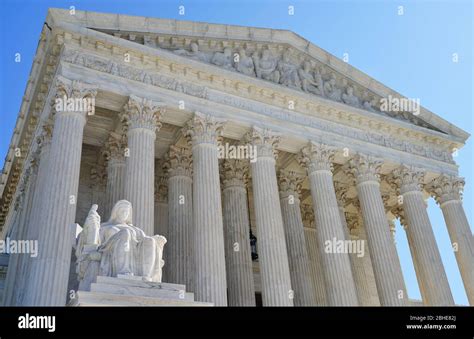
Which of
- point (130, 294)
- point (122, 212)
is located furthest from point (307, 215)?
point (130, 294)

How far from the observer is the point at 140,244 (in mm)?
12422

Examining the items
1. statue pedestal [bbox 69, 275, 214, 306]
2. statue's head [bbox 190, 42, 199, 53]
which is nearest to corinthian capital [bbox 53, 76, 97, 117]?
statue's head [bbox 190, 42, 199, 53]

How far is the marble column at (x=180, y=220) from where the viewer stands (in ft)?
73.4

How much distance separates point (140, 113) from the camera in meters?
20.7

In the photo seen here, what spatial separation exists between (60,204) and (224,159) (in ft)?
35.5

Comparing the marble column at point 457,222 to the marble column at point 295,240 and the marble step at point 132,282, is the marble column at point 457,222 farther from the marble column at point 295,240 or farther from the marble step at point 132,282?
the marble step at point 132,282

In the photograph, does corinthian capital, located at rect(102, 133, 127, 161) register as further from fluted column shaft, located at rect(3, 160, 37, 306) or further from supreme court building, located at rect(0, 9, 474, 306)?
fluted column shaft, located at rect(3, 160, 37, 306)

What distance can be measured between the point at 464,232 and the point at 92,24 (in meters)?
21.5

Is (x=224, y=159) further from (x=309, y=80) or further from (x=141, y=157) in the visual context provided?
(x=141, y=157)

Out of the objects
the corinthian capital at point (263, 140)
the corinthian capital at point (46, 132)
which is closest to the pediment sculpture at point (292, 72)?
the corinthian capital at point (263, 140)

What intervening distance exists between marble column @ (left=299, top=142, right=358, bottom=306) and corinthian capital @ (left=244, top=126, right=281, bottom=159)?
2163mm
